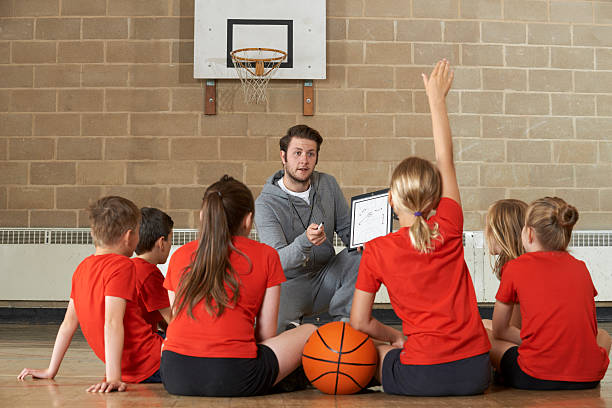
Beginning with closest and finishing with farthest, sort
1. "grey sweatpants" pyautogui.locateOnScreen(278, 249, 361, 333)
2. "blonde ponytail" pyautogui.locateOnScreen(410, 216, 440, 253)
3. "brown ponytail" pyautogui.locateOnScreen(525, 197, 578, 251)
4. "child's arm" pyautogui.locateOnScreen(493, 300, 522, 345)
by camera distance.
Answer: "blonde ponytail" pyautogui.locateOnScreen(410, 216, 440, 253) < "brown ponytail" pyautogui.locateOnScreen(525, 197, 578, 251) < "child's arm" pyautogui.locateOnScreen(493, 300, 522, 345) < "grey sweatpants" pyautogui.locateOnScreen(278, 249, 361, 333)

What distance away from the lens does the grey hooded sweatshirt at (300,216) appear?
329 centimetres

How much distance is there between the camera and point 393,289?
1.97m

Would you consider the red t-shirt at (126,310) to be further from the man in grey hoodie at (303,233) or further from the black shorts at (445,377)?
the man in grey hoodie at (303,233)

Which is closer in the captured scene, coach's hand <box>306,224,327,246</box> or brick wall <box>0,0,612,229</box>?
coach's hand <box>306,224,327,246</box>

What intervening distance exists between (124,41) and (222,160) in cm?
138

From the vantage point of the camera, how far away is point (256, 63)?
513cm

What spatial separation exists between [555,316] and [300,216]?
164 centimetres

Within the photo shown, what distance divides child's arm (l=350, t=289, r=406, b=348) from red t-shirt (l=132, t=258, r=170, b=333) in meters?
0.78

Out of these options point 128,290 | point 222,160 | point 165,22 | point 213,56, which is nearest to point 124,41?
point 165,22

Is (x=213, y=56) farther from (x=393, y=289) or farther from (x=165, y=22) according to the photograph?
(x=393, y=289)

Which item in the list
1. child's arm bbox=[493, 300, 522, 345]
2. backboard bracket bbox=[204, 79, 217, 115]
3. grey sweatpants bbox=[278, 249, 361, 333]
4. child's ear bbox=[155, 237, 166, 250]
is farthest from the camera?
backboard bracket bbox=[204, 79, 217, 115]

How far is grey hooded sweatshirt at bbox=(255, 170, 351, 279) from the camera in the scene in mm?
3287

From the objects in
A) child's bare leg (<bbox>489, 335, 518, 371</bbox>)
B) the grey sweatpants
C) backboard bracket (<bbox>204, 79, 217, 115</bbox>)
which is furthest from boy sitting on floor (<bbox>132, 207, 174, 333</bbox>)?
backboard bracket (<bbox>204, 79, 217, 115</bbox>)

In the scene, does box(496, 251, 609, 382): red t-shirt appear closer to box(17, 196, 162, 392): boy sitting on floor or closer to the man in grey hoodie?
the man in grey hoodie
